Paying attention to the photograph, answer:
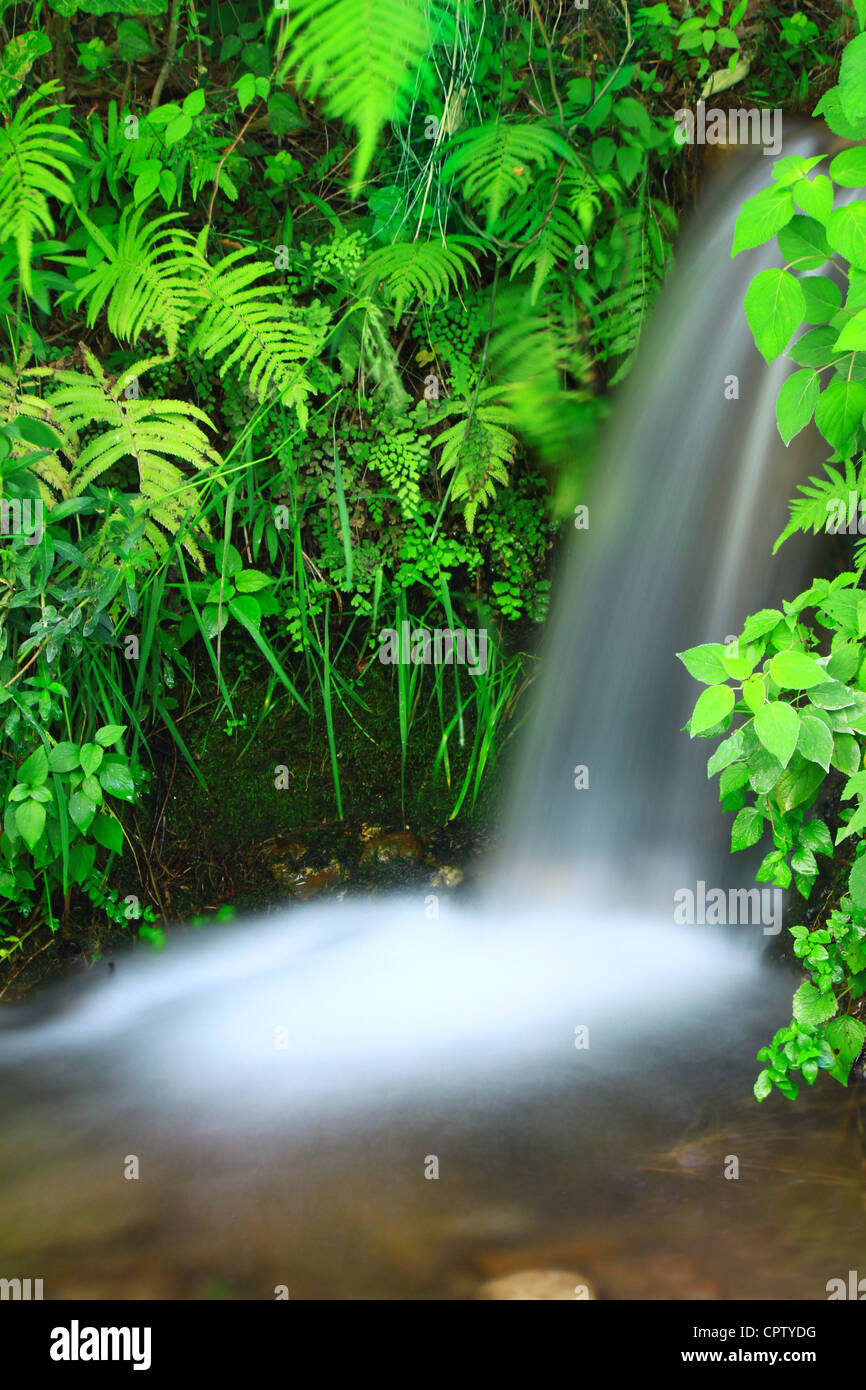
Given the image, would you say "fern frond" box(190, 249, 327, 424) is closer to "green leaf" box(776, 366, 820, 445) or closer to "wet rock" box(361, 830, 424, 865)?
"wet rock" box(361, 830, 424, 865)

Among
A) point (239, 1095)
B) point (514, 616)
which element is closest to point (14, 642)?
point (239, 1095)

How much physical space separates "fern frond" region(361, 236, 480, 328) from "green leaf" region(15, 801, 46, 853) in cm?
164

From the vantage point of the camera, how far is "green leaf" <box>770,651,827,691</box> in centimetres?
162

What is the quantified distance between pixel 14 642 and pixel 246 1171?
4.75ft

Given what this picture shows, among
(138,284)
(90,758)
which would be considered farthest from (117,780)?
(138,284)

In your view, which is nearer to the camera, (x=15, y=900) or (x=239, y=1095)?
(x=239, y=1095)

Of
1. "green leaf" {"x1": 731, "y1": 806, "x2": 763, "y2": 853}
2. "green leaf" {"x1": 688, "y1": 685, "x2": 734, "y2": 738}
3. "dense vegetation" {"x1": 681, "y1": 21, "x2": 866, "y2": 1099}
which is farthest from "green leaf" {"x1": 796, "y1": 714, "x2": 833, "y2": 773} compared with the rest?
"green leaf" {"x1": 731, "y1": 806, "x2": 763, "y2": 853}

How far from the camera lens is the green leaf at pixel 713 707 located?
63.6 inches

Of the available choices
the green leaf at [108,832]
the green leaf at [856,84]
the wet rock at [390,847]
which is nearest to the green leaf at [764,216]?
the green leaf at [856,84]

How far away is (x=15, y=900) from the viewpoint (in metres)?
2.86

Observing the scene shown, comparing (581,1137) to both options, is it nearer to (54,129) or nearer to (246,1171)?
(246,1171)

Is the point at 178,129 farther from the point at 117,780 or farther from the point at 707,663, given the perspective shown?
the point at 707,663

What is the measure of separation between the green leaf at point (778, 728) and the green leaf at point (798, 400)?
456 mm

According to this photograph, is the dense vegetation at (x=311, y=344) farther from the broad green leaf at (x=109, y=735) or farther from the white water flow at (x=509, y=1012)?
the white water flow at (x=509, y=1012)
